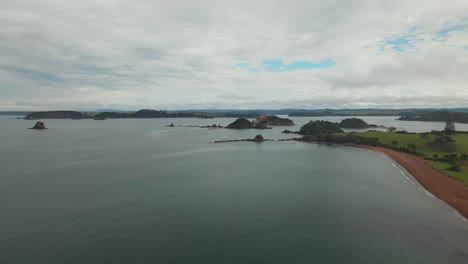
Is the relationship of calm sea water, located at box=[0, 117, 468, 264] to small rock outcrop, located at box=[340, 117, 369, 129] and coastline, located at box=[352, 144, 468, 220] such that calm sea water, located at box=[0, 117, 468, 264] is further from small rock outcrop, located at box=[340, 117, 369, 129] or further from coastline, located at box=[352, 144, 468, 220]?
small rock outcrop, located at box=[340, 117, 369, 129]

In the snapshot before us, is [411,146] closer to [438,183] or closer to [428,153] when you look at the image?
[428,153]

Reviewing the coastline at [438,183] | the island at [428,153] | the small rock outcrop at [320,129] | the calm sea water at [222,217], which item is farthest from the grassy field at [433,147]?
the small rock outcrop at [320,129]

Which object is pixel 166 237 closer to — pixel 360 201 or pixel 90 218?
pixel 90 218

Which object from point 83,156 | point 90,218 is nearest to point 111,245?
point 90,218

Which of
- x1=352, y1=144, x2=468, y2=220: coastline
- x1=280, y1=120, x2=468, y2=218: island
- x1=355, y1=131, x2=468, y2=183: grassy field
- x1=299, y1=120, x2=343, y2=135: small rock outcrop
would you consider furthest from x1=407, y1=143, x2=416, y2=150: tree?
x1=299, y1=120, x2=343, y2=135: small rock outcrop

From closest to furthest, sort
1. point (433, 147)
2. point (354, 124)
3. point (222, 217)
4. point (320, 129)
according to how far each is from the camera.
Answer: point (222, 217)
point (433, 147)
point (320, 129)
point (354, 124)

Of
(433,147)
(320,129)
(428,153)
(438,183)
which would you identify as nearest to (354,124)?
(320,129)

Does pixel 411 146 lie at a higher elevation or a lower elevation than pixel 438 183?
higher
